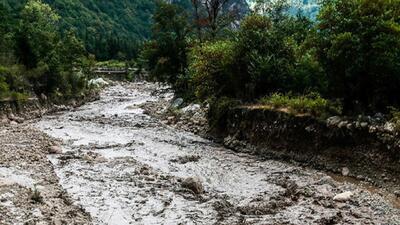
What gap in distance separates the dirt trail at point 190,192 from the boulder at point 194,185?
369mm

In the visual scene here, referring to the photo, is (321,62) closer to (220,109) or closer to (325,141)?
(325,141)

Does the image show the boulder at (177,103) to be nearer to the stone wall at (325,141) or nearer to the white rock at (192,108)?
the white rock at (192,108)

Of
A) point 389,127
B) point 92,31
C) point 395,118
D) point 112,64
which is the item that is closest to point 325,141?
point 389,127

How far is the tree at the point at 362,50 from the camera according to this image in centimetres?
2038

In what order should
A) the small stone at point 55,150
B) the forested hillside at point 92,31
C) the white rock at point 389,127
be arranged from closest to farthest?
the white rock at point 389,127 → the small stone at point 55,150 → the forested hillside at point 92,31

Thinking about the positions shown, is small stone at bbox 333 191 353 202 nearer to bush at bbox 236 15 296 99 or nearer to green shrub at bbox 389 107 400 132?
green shrub at bbox 389 107 400 132

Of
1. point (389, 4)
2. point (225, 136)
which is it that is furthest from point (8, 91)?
point (389, 4)

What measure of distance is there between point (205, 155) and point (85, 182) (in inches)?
323

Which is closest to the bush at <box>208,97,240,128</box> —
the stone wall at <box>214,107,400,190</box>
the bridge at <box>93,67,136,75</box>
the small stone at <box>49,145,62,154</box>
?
the stone wall at <box>214,107,400,190</box>

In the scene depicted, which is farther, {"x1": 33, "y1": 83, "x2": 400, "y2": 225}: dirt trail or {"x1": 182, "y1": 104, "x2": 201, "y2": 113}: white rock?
{"x1": 182, "y1": 104, "x2": 201, "y2": 113}: white rock

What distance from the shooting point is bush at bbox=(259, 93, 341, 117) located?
2256cm

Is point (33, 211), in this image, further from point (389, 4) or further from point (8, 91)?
point (8, 91)

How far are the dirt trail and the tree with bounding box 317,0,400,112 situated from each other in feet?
16.4

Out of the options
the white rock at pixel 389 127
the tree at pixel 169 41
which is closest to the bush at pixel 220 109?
the white rock at pixel 389 127
